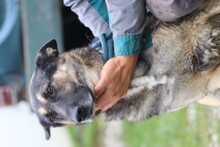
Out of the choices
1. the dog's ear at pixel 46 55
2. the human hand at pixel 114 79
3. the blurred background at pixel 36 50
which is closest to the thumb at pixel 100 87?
the human hand at pixel 114 79

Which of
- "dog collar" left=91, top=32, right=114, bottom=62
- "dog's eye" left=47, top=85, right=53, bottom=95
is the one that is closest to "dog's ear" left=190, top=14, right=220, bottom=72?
"dog collar" left=91, top=32, right=114, bottom=62

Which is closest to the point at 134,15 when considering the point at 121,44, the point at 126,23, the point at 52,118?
the point at 126,23

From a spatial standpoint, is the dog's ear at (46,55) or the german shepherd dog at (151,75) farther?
the dog's ear at (46,55)

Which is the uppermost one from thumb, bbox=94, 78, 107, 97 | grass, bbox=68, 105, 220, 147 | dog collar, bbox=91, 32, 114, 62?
dog collar, bbox=91, 32, 114, 62

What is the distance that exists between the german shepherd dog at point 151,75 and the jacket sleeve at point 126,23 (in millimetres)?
198

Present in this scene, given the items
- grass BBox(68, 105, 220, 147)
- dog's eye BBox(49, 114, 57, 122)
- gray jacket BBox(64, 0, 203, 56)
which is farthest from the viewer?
grass BBox(68, 105, 220, 147)

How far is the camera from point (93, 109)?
3201 millimetres

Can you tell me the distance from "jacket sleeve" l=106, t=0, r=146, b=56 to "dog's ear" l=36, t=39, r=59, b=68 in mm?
540

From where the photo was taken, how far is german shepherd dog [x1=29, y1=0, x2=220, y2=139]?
3.25m

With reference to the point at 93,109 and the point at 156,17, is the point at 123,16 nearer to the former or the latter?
the point at 156,17

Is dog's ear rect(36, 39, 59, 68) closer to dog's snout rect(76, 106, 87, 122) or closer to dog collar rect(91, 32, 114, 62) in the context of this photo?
dog collar rect(91, 32, 114, 62)

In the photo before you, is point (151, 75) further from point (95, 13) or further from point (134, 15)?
point (95, 13)

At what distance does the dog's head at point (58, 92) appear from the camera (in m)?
3.21

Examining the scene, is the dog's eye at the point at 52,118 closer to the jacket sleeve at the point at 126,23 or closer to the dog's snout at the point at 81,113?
the dog's snout at the point at 81,113
